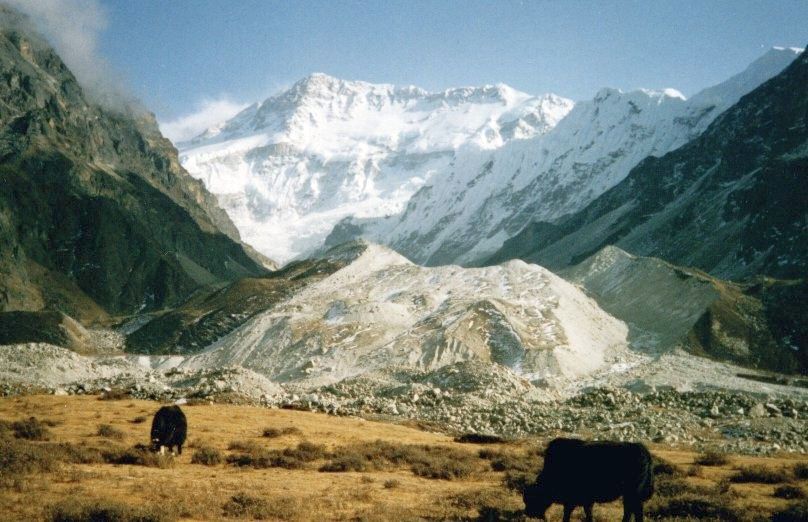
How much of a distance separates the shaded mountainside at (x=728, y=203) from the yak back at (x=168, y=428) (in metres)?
103

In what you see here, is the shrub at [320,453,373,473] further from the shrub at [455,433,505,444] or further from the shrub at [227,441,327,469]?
the shrub at [455,433,505,444]

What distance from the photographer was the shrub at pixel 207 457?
18.3 m

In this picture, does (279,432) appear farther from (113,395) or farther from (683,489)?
(683,489)

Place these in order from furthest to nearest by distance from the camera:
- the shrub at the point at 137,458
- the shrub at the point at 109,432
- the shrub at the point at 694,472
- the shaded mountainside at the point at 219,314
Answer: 1. the shaded mountainside at the point at 219,314
2. the shrub at the point at 109,432
3. the shrub at the point at 694,472
4. the shrub at the point at 137,458

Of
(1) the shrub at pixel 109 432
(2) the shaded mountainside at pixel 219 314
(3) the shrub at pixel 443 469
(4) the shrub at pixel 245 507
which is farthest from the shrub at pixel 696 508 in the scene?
(2) the shaded mountainside at pixel 219 314

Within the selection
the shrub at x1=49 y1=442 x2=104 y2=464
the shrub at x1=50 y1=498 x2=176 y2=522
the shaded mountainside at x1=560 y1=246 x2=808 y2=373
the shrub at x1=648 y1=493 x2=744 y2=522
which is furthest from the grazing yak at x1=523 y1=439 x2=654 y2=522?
the shaded mountainside at x1=560 y1=246 x2=808 y2=373

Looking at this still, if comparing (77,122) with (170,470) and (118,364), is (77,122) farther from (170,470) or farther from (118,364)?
(170,470)

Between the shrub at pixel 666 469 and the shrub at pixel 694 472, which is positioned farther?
the shrub at pixel 694 472

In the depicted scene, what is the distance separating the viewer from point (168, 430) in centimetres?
1888

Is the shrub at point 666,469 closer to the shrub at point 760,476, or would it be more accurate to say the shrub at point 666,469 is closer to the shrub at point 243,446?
the shrub at point 760,476

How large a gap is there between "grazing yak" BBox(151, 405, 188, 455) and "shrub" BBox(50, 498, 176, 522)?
711 centimetres

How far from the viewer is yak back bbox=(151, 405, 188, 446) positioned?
18.8m

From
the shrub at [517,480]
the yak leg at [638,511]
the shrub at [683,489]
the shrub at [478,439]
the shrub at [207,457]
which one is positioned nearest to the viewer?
the yak leg at [638,511]

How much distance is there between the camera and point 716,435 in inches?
1164
